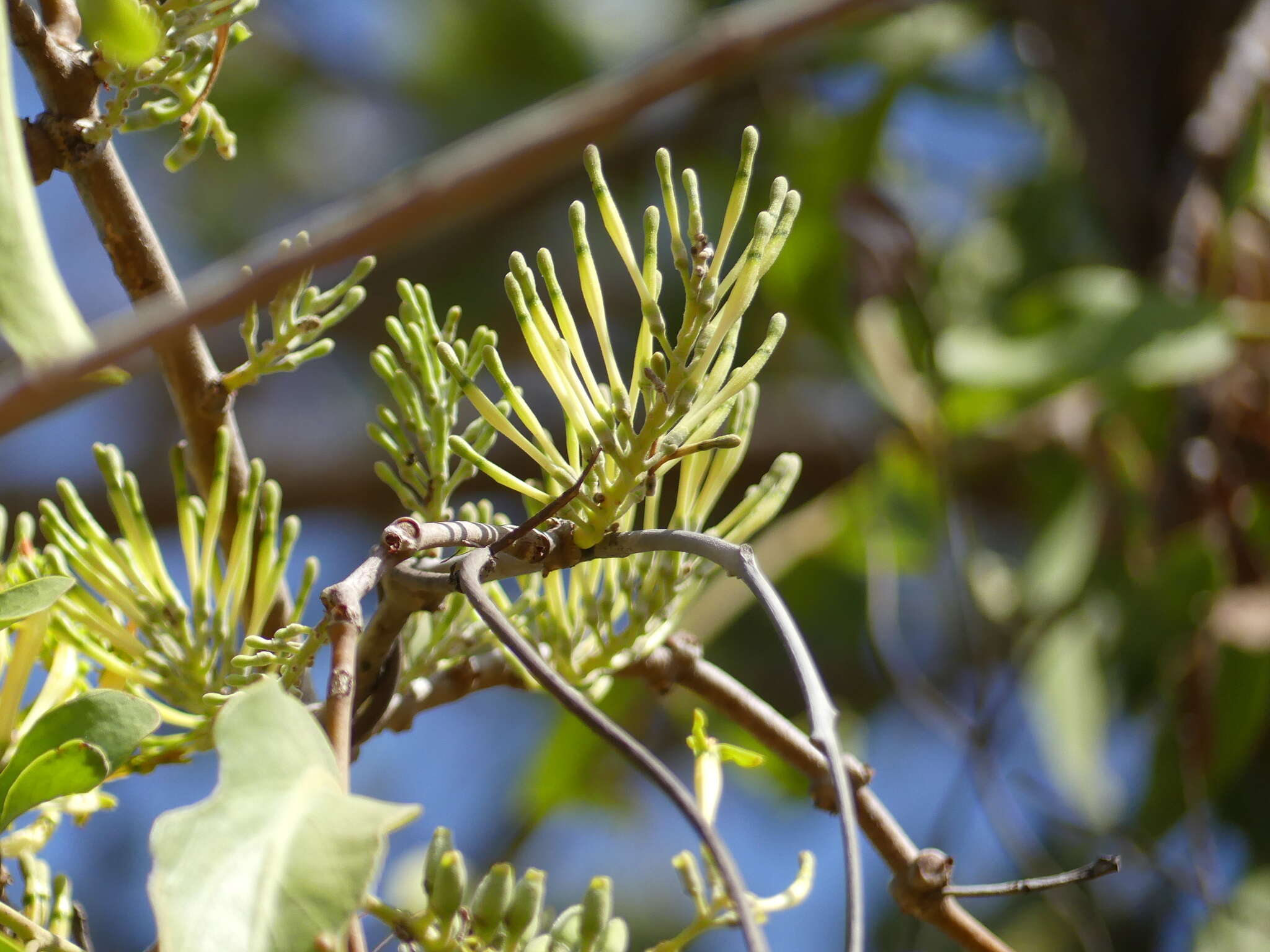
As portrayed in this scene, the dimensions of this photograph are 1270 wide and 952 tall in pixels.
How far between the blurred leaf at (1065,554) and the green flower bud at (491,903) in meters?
0.69

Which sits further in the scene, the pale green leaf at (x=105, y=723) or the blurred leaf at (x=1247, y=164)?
the blurred leaf at (x=1247, y=164)

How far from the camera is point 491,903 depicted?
215 mm

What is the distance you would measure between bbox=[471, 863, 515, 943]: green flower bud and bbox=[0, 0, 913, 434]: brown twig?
12cm

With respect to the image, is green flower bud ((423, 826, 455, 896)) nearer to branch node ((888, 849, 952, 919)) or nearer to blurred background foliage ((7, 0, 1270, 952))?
branch node ((888, 849, 952, 919))

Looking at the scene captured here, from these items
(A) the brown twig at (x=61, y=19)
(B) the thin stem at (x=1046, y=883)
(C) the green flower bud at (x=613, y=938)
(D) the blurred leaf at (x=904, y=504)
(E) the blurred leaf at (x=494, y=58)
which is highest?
(E) the blurred leaf at (x=494, y=58)

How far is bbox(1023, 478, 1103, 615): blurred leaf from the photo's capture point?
2.78ft

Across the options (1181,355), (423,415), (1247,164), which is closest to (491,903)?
(423,415)

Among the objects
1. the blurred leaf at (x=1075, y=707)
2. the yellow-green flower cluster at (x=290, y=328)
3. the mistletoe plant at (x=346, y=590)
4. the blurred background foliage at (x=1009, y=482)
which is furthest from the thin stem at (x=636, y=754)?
the blurred leaf at (x=1075, y=707)

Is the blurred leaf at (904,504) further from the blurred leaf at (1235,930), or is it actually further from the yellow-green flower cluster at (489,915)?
the yellow-green flower cluster at (489,915)

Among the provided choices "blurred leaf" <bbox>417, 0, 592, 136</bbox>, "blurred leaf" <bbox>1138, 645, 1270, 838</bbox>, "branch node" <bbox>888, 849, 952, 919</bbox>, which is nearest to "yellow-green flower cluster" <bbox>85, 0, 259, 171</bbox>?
"branch node" <bbox>888, 849, 952, 919</bbox>

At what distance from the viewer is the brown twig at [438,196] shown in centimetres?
12

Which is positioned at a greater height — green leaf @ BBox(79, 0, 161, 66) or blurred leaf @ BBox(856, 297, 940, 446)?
green leaf @ BBox(79, 0, 161, 66)

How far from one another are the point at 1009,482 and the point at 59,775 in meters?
1.04

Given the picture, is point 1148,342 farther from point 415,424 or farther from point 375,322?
point 375,322
